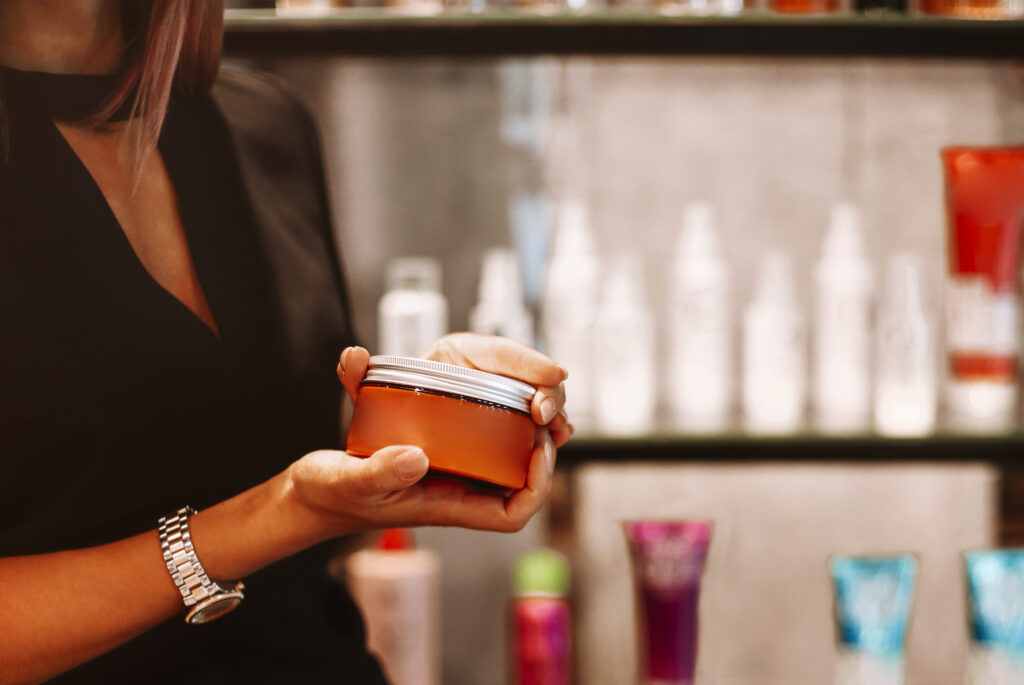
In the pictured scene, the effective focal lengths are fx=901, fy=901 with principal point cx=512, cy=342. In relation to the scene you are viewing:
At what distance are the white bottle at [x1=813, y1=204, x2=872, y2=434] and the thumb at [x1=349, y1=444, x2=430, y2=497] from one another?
22.1 inches

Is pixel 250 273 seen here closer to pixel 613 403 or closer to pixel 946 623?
pixel 613 403

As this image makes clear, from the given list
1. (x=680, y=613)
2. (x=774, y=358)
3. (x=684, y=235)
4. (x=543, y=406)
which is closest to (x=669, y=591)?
(x=680, y=613)

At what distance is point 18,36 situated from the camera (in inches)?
16.1

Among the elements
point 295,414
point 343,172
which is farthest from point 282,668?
point 343,172

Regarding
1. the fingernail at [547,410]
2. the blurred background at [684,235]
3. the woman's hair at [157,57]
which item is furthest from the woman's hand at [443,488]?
the blurred background at [684,235]

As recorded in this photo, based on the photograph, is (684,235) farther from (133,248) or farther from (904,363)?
(133,248)

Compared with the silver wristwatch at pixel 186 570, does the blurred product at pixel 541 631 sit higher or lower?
lower

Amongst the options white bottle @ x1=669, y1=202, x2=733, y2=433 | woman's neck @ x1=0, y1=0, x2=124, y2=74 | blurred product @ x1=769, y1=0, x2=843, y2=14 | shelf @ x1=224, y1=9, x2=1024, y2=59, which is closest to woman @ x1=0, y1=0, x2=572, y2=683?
woman's neck @ x1=0, y1=0, x2=124, y2=74

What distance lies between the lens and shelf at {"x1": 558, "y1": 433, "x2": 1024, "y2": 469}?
83cm

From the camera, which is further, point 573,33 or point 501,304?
point 501,304

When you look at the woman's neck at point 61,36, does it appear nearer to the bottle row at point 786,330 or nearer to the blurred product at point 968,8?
the bottle row at point 786,330

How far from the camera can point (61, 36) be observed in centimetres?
42

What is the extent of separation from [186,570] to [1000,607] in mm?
728

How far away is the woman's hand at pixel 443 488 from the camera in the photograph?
427 millimetres
